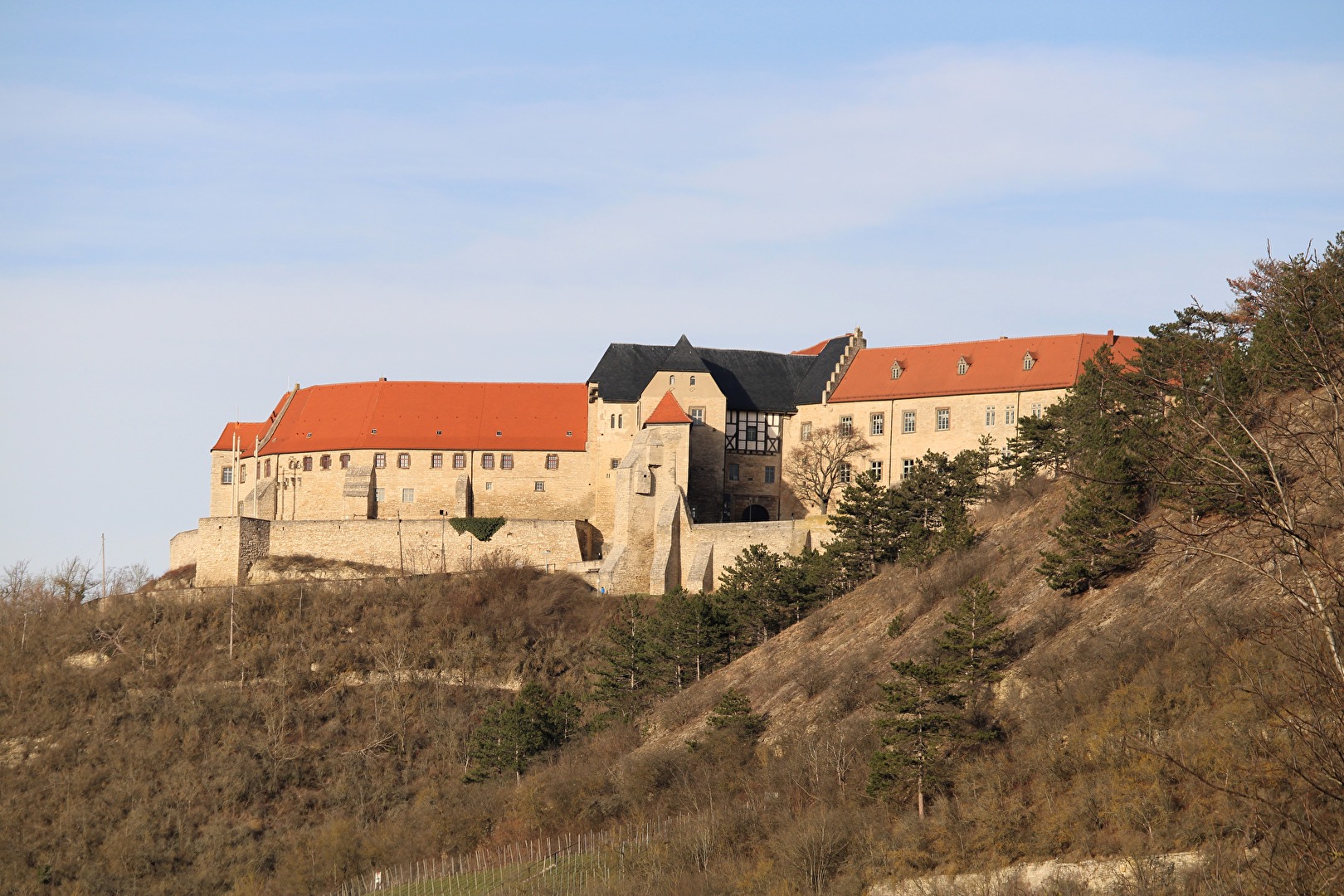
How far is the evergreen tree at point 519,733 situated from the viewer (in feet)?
146

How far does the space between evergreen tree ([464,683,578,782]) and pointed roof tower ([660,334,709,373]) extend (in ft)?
74.1

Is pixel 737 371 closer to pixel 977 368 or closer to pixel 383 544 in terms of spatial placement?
pixel 977 368

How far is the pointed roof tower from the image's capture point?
67.2 m

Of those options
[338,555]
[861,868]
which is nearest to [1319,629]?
[861,868]

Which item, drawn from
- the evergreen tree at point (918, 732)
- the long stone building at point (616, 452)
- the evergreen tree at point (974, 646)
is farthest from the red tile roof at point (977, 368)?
the evergreen tree at point (918, 732)

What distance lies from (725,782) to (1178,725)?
13.4 m

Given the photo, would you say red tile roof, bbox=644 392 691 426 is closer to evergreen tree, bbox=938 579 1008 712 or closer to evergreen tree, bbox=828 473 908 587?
evergreen tree, bbox=828 473 908 587

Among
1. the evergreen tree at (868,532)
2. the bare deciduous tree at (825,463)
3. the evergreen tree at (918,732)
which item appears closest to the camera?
the evergreen tree at (918,732)

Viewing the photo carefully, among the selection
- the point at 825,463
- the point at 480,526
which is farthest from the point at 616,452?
the point at 825,463

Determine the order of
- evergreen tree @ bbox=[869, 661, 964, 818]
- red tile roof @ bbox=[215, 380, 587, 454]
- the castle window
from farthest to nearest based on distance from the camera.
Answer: red tile roof @ bbox=[215, 380, 587, 454] < the castle window < evergreen tree @ bbox=[869, 661, 964, 818]

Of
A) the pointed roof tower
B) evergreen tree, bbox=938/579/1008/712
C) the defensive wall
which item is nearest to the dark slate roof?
the pointed roof tower

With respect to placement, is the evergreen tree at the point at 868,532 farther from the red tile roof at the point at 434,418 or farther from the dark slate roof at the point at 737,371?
the red tile roof at the point at 434,418

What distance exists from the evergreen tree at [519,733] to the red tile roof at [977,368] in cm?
2375

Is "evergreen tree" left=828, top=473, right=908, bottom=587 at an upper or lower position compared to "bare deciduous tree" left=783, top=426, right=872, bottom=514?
lower
